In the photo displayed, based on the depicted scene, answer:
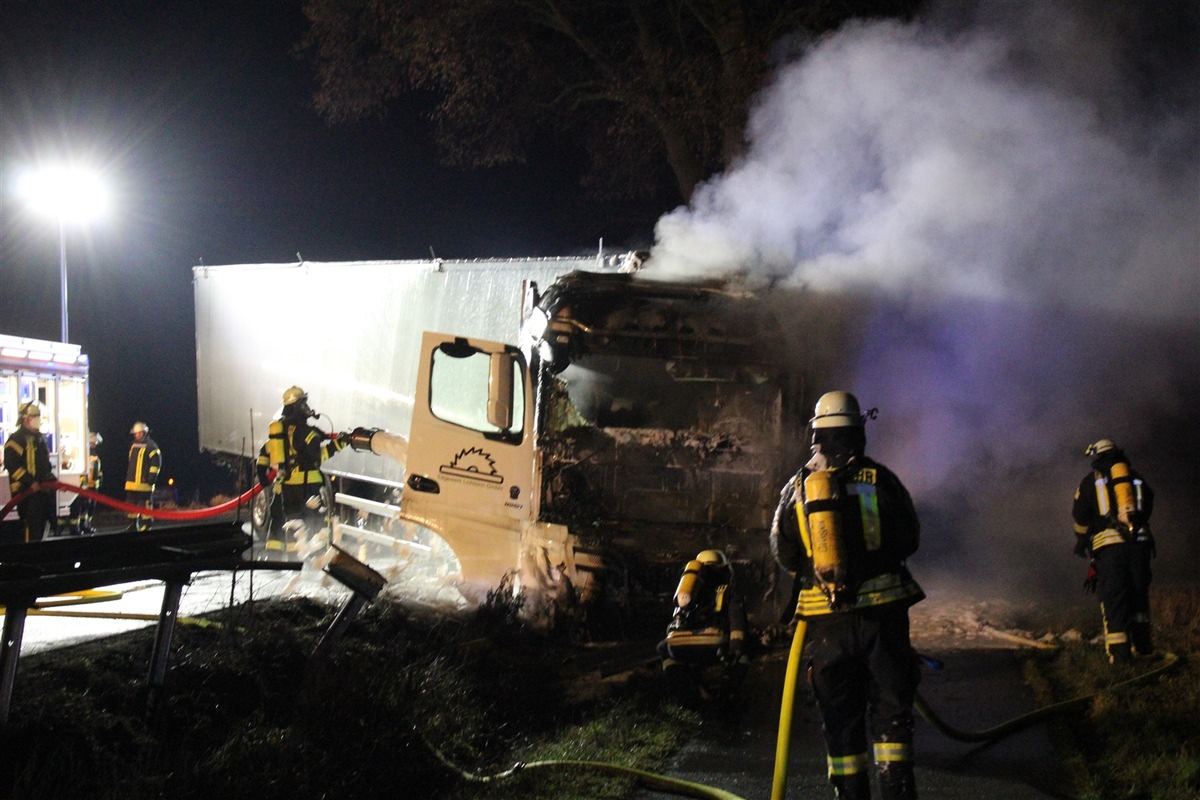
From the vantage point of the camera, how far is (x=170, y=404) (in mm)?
32906

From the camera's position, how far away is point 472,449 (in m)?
8.52

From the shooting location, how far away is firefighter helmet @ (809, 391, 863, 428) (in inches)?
181

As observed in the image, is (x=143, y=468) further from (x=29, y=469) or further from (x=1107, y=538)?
(x=1107, y=538)

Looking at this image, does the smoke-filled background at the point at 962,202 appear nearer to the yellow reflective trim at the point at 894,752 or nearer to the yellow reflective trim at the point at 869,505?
the yellow reflective trim at the point at 869,505

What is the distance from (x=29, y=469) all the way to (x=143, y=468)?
9.25ft

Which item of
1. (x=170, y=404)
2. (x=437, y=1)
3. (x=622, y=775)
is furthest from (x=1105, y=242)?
(x=170, y=404)

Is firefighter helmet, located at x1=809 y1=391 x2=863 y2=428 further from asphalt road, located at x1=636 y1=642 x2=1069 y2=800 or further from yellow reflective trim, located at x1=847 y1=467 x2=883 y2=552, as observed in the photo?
asphalt road, located at x1=636 y1=642 x2=1069 y2=800

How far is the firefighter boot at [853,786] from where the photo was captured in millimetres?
4344

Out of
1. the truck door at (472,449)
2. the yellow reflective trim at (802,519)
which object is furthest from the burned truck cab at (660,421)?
the yellow reflective trim at (802,519)

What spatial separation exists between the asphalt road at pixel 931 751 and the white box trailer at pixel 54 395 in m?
10.0

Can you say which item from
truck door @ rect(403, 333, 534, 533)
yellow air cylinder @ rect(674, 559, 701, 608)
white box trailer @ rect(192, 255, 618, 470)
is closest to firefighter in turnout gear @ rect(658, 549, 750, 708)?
yellow air cylinder @ rect(674, 559, 701, 608)

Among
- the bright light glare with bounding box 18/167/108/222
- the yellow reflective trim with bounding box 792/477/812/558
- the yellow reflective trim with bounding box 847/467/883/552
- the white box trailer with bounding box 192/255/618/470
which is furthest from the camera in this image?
the bright light glare with bounding box 18/167/108/222

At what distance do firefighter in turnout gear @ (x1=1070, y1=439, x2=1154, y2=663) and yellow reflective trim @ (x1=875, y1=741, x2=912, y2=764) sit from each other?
4.28 metres

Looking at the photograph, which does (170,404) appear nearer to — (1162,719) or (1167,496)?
(1167,496)
